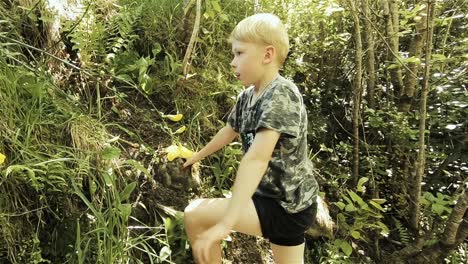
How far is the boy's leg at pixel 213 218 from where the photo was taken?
161 cm

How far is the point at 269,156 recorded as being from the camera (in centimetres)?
147

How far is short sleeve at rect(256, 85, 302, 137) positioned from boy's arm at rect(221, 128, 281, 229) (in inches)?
1.2

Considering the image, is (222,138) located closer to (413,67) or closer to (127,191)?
(127,191)

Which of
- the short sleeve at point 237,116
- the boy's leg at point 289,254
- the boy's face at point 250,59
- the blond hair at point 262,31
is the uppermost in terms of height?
the blond hair at point 262,31

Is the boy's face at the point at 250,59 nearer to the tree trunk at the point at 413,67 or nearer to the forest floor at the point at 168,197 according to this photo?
the forest floor at the point at 168,197

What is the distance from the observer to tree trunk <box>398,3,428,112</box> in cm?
282

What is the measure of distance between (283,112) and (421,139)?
1.42 meters

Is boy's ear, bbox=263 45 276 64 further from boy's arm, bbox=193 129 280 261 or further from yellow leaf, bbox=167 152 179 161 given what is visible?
yellow leaf, bbox=167 152 179 161

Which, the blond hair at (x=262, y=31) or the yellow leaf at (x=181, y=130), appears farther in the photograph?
the yellow leaf at (x=181, y=130)

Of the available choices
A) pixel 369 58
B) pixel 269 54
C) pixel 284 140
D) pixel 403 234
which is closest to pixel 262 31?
pixel 269 54

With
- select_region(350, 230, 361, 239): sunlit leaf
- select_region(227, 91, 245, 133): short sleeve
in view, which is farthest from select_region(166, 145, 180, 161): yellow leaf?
select_region(350, 230, 361, 239): sunlit leaf

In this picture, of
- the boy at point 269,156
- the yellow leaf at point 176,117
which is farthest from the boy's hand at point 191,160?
the boy at point 269,156

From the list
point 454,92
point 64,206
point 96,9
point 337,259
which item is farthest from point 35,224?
point 454,92

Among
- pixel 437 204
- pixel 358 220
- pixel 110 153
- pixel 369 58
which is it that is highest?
pixel 369 58
